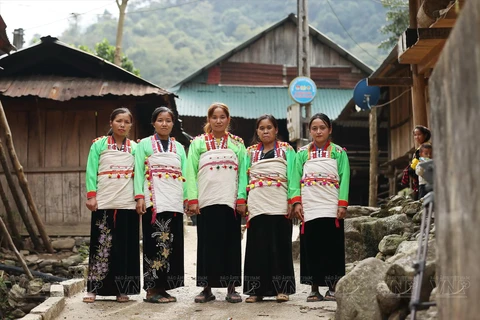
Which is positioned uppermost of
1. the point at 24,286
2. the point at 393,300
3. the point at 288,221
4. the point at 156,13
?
the point at 156,13

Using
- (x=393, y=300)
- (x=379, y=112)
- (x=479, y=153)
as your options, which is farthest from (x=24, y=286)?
(x=379, y=112)

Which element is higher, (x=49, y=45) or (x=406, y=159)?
(x=49, y=45)

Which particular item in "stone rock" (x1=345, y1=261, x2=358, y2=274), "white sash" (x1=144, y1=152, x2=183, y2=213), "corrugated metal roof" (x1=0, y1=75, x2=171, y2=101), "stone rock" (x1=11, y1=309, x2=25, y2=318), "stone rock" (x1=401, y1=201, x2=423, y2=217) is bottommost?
"stone rock" (x1=11, y1=309, x2=25, y2=318)

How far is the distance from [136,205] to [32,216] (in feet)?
17.0

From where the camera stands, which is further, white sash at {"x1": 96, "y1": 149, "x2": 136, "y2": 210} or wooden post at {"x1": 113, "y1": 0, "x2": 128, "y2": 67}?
wooden post at {"x1": 113, "y1": 0, "x2": 128, "y2": 67}

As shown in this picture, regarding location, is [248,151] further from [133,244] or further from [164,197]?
[133,244]

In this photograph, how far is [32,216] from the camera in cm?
1095

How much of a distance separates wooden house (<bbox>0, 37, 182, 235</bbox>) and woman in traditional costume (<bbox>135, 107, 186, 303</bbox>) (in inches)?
195

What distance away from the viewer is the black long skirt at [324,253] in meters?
6.21

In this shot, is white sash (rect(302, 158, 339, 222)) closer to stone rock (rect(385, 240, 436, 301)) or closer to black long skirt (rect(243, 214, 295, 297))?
black long skirt (rect(243, 214, 295, 297))

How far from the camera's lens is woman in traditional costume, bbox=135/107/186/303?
6.32 m

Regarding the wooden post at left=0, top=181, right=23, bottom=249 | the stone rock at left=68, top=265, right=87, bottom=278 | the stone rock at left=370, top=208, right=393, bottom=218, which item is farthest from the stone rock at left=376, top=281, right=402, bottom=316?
the wooden post at left=0, top=181, right=23, bottom=249

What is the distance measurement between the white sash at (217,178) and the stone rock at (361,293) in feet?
5.83

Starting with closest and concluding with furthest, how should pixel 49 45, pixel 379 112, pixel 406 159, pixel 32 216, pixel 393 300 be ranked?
pixel 393 300
pixel 32 216
pixel 49 45
pixel 406 159
pixel 379 112
